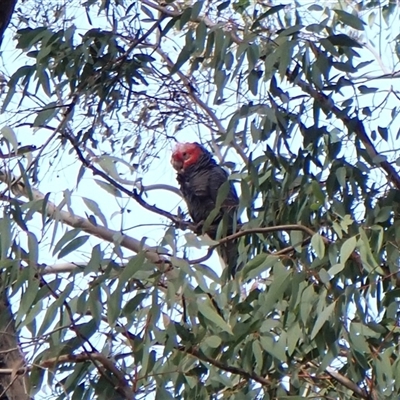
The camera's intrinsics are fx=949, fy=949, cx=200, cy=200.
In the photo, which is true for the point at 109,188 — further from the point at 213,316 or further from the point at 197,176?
the point at 197,176

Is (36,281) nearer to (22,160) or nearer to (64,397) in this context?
(64,397)

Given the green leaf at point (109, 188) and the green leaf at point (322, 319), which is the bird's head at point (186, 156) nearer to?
the green leaf at point (109, 188)

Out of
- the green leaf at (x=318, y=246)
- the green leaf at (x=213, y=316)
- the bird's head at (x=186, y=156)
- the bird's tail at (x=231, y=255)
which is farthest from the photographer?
the bird's head at (x=186, y=156)

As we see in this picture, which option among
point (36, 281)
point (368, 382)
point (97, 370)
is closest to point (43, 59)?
point (36, 281)

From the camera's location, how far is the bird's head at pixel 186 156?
13.7ft

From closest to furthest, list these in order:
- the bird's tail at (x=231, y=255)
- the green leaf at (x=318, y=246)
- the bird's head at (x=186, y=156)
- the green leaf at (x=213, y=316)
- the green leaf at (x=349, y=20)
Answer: the green leaf at (x=213, y=316) → the green leaf at (x=318, y=246) → the green leaf at (x=349, y=20) → the bird's tail at (x=231, y=255) → the bird's head at (x=186, y=156)

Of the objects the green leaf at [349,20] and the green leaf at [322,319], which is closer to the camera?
the green leaf at [322,319]

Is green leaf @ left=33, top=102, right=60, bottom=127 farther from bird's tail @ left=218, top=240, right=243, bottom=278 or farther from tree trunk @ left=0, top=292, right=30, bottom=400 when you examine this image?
bird's tail @ left=218, top=240, right=243, bottom=278

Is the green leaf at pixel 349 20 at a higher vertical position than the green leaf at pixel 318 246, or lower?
higher

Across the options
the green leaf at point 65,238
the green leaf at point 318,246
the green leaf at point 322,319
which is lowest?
the green leaf at point 322,319

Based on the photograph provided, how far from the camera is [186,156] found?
4.20 meters

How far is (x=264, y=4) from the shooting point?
3.01m

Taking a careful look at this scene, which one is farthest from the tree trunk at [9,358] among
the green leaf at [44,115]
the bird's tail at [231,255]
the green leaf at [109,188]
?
the bird's tail at [231,255]

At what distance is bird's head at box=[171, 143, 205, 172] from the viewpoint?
13.7 feet
